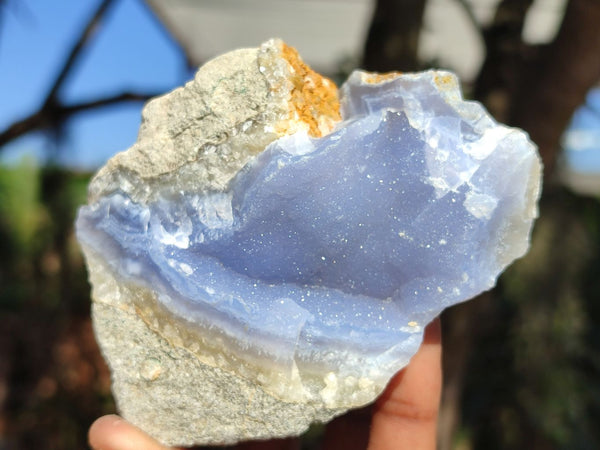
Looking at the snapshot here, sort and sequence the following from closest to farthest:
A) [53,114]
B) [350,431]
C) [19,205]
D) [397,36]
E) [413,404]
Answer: [413,404] < [350,431] < [397,36] < [53,114] < [19,205]

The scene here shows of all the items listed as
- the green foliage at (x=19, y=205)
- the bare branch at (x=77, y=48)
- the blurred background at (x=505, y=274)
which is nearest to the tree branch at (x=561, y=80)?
the blurred background at (x=505, y=274)

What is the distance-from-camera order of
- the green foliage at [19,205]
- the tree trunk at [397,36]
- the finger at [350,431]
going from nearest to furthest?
the finger at [350,431] → the tree trunk at [397,36] → the green foliage at [19,205]

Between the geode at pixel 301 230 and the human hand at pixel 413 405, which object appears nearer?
the geode at pixel 301 230

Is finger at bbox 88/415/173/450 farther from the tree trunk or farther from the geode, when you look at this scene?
the tree trunk

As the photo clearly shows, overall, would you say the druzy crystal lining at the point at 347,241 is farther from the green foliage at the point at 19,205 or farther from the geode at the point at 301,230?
the green foliage at the point at 19,205

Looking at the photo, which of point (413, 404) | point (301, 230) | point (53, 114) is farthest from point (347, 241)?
→ point (53, 114)

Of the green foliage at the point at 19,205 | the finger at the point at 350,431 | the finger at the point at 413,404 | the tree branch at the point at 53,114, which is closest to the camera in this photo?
the finger at the point at 413,404

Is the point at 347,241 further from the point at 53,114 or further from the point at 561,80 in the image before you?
the point at 53,114
